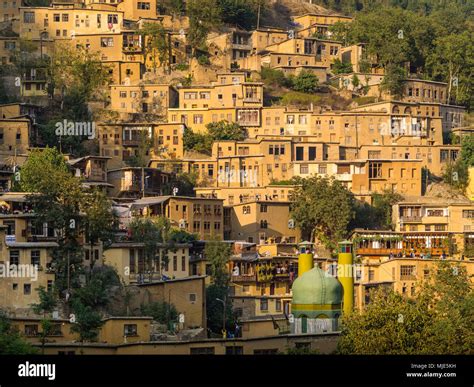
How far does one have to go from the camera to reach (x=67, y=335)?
189 ft

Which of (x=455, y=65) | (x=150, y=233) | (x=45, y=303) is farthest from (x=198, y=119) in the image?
(x=45, y=303)

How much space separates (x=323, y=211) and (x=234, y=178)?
12709 mm

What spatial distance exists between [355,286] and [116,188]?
22846 mm

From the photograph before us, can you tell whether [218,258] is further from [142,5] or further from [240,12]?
[240,12]

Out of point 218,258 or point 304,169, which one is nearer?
point 218,258

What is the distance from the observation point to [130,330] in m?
57.5

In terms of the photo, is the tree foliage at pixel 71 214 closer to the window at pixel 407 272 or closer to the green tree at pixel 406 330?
the green tree at pixel 406 330

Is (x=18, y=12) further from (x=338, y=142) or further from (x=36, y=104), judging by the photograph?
(x=338, y=142)

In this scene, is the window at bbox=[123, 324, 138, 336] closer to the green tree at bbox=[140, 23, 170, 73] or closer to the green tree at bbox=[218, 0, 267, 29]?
the green tree at bbox=[140, 23, 170, 73]

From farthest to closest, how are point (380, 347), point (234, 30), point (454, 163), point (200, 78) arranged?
point (234, 30), point (200, 78), point (454, 163), point (380, 347)

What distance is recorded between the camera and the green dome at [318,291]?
67.5 meters

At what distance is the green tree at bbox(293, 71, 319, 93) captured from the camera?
117 m
